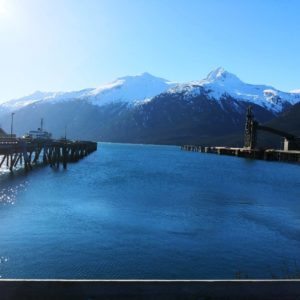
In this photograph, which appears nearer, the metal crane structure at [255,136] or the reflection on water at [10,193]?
the reflection on water at [10,193]

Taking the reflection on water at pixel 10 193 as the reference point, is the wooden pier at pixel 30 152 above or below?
above

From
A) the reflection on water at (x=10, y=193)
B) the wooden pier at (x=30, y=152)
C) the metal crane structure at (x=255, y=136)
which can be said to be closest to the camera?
the reflection on water at (x=10, y=193)

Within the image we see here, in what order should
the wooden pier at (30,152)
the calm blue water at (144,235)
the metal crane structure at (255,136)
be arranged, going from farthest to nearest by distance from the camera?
1. the metal crane structure at (255,136)
2. the wooden pier at (30,152)
3. the calm blue water at (144,235)

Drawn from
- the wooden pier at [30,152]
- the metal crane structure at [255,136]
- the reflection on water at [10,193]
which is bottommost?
the reflection on water at [10,193]

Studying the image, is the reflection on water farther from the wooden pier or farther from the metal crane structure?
the metal crane structure

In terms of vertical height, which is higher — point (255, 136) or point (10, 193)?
point (255, 136)

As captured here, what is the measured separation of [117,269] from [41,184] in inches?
1277

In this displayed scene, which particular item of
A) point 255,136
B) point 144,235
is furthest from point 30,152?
point 255,136

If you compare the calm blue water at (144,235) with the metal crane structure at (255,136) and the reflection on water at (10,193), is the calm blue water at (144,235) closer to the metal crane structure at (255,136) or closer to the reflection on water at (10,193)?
the reflection on water at (10,193)

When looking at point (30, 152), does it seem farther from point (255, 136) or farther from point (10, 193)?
point (255, 136)

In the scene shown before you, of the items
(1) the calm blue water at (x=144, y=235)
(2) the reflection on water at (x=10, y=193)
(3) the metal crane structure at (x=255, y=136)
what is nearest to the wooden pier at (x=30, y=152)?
(2) the reflection on water at (x=10, y=193)
